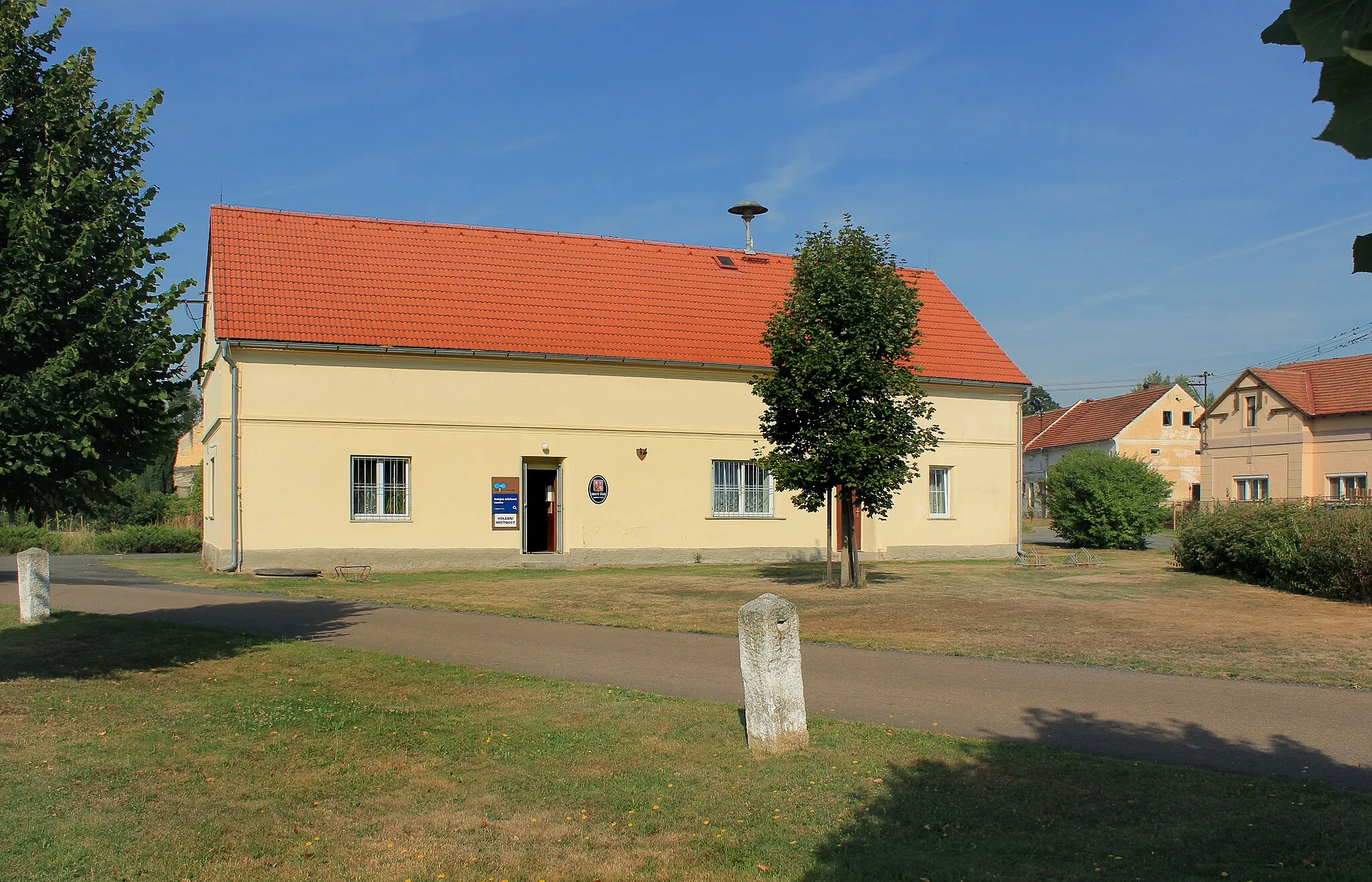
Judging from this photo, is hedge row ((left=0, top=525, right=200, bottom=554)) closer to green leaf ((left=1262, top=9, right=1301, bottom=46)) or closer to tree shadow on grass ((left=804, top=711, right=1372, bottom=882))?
tree shadow on grass ((left=804, top=711, right=1372, bottom=882))

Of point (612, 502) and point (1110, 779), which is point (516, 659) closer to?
point (1110, 779)

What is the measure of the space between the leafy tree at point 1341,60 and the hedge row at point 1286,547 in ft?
58.3

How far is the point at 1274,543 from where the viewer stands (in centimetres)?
1983

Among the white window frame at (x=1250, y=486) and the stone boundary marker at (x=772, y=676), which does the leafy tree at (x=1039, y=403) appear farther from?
the stone boundary marker at (x=772, y=676)

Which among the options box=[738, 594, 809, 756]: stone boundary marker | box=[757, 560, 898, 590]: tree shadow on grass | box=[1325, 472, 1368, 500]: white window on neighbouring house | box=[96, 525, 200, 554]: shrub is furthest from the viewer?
box=[1325, 472, 1368, 500]: white window on neighbouring house

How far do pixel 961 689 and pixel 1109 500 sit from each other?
24.5 metres

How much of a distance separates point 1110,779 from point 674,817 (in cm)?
274

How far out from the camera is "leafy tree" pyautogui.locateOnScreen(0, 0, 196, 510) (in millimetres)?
9531

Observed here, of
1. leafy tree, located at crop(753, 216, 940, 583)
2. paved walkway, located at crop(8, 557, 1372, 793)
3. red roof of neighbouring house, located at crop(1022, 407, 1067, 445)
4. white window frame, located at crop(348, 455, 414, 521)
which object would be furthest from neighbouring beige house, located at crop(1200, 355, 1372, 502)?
paved walkway, located at crop(8, 557, 1372, 793)

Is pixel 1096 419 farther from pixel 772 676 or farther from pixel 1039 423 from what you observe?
pixel 772 676

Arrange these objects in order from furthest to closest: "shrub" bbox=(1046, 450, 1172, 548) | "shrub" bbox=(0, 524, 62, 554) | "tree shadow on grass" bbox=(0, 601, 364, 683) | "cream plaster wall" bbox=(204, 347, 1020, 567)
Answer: "shrub" bbox=(0, 524, 62, 554), "shrub" bbox=(1046, 450, 1172, 548), "cream plaster wall" bbox=(204, 347, 1020, 567), "tree shadow on grass" bbox=(0, 601, 364, 683)

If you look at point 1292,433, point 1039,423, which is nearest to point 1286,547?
point 1292,433

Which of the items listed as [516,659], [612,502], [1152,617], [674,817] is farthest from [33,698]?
[612,502]

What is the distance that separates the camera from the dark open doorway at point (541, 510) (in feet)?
84.2
